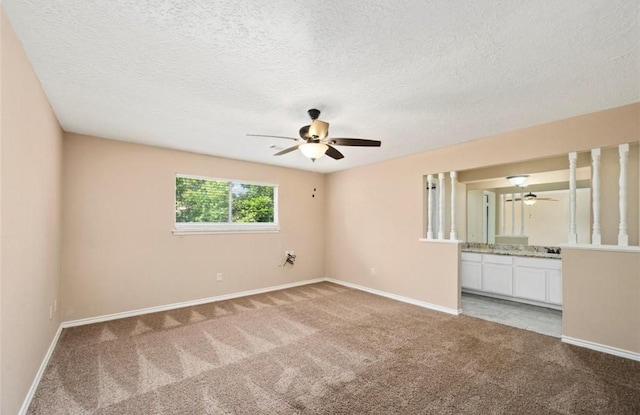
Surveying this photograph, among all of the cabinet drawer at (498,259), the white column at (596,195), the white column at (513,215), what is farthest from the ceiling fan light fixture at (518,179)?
the white column at (596,195)

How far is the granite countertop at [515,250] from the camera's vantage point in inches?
180

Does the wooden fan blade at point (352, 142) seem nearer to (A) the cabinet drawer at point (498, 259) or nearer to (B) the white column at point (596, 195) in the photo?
(B) the white column at point (596, 195)

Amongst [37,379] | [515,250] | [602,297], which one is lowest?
[37,379]

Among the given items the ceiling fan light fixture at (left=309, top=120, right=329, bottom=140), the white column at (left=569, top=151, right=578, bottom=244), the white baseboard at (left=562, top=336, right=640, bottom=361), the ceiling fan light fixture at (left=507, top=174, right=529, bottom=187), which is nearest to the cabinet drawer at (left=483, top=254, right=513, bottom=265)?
the ceiling fan light fixture at (left=507, top=174, right=529, bottom=187)

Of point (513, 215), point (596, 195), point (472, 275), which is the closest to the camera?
point (596, 195)

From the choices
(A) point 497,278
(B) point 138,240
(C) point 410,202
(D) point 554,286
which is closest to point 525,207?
(A) point 497,278

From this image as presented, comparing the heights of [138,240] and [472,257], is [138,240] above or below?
above

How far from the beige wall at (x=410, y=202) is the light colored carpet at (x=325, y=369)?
3.12ft

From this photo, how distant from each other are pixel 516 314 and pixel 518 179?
2.27 metres

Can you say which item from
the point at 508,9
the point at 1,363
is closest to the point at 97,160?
the point at 1,363

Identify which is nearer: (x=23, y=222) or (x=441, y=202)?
(x=23, y=222)

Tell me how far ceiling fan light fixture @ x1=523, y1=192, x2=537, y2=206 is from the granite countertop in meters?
0.89

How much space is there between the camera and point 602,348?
290 cm

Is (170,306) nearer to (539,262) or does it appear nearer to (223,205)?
(223,205)
